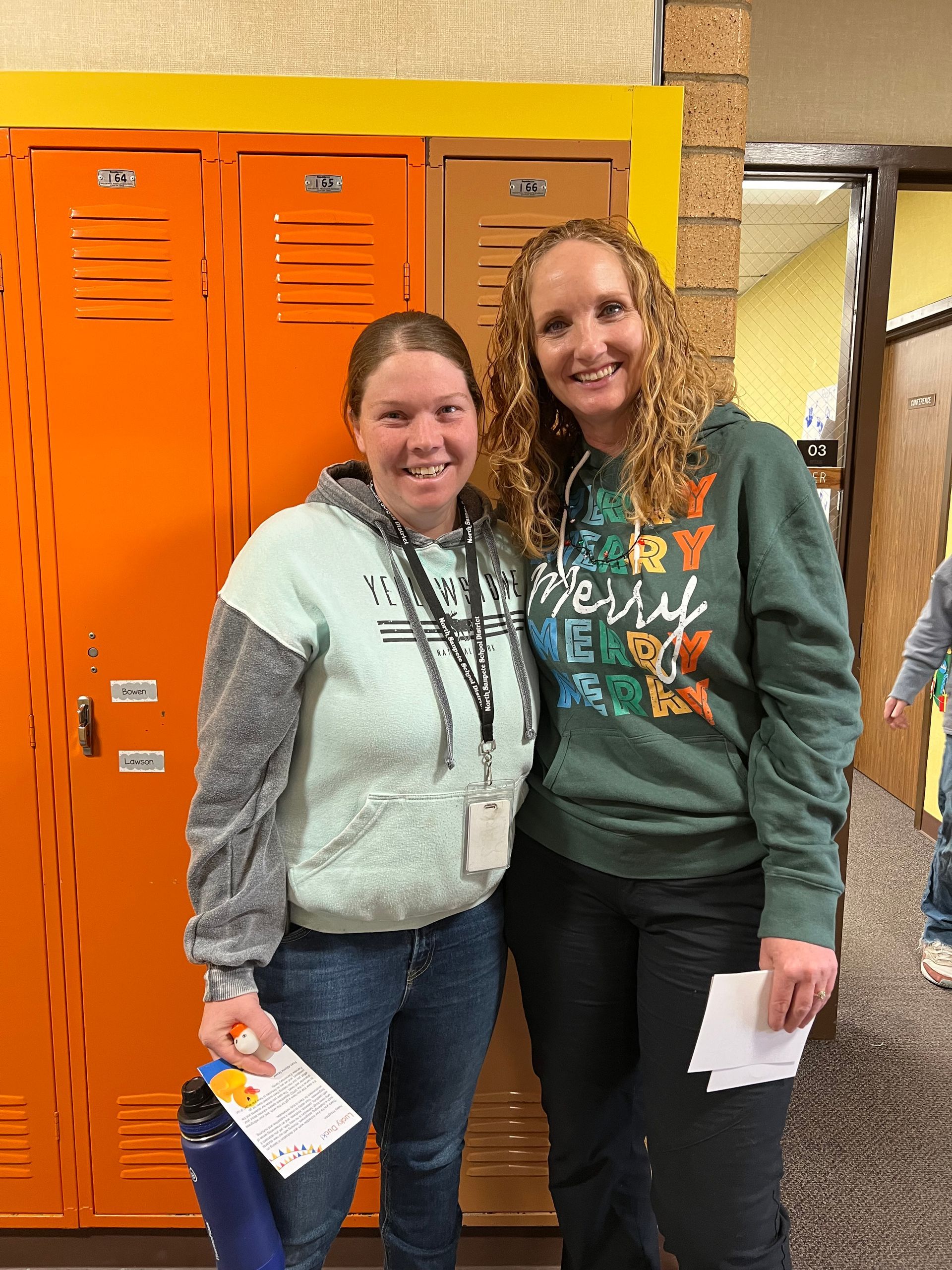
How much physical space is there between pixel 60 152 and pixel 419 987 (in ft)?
5.38

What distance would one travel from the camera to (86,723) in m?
1.64

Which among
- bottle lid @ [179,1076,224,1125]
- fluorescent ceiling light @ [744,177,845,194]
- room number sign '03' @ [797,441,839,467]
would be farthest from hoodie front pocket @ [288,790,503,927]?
fluorescent ceiling light @ [744,177,845,194]

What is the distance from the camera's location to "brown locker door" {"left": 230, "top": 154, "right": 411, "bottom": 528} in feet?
5.15

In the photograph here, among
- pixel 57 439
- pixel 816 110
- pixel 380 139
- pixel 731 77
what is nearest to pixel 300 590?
pixel 57 439

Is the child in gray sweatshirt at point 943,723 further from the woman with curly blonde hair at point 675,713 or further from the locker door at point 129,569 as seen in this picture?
the locker door at point 129,569

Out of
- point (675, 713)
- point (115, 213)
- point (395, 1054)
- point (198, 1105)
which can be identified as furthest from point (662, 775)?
point (115, 213)

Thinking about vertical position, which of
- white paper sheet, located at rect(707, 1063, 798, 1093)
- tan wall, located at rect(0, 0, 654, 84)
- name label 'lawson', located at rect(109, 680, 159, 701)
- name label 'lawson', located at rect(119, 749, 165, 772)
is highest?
tan wall, located at rect(0, 0, 654, 84)

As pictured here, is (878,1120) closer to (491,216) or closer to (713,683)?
(713,683)

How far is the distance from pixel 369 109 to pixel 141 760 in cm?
134

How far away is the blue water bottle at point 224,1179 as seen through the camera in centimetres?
116

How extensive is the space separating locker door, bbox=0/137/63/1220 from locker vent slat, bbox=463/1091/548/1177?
911mm

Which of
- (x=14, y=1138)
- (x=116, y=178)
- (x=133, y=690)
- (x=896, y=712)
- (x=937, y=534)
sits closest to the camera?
(x=116, y=178)

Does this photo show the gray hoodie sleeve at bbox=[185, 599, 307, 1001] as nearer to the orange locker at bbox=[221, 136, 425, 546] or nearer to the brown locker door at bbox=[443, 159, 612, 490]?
the orange locker at bbox=[221, 136, 425, 546]

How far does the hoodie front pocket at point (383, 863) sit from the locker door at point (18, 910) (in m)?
0.81
